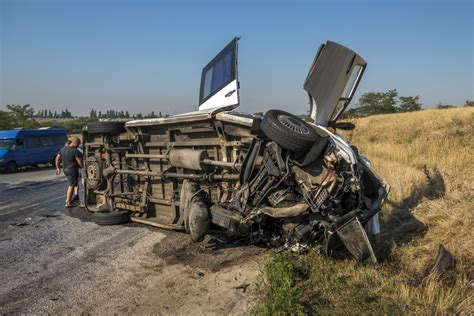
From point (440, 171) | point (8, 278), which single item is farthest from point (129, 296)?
point (440, 171)

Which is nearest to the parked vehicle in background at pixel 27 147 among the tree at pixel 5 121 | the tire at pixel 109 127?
the tire at pixel 109 127

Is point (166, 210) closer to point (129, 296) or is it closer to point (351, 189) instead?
point (129, 296)

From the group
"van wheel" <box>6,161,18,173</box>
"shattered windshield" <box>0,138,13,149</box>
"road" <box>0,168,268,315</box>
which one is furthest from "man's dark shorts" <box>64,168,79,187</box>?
"shattered windshield" <box>0,138,13,149</box>

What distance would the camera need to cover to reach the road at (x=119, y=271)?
4094mm

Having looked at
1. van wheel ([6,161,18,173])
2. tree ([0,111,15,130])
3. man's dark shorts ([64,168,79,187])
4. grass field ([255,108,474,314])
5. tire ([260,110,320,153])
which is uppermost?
tree ([0,111,15,130])

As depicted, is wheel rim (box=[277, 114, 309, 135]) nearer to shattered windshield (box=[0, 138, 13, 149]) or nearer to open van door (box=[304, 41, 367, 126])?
open van door (box=[304, 41, 367, 126])

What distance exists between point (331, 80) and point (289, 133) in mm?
1252

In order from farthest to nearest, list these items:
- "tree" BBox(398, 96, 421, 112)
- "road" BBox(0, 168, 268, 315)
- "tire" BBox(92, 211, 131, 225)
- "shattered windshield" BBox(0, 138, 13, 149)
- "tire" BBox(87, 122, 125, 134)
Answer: "tree" BBox(398, 96, 421, 112) < "shattered windshield" BBox(0, 138, 13, 149) < "tire" BBox(87, 122, 125, 134) < "tire" BBox(92, 211, 131, 225) < "road" BBox(0, 168, 268, 315)

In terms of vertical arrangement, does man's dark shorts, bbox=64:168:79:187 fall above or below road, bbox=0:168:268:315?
above

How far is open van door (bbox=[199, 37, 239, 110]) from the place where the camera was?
5.89 m

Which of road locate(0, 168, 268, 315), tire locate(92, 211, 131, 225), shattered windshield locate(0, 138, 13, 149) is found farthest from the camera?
shattered windshield locate(0, 138, 13, 149)

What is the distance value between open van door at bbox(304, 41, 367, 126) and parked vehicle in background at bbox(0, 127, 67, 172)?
57.1 feet

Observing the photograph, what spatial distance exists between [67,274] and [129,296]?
1.21m

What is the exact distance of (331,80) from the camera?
5176 mm
